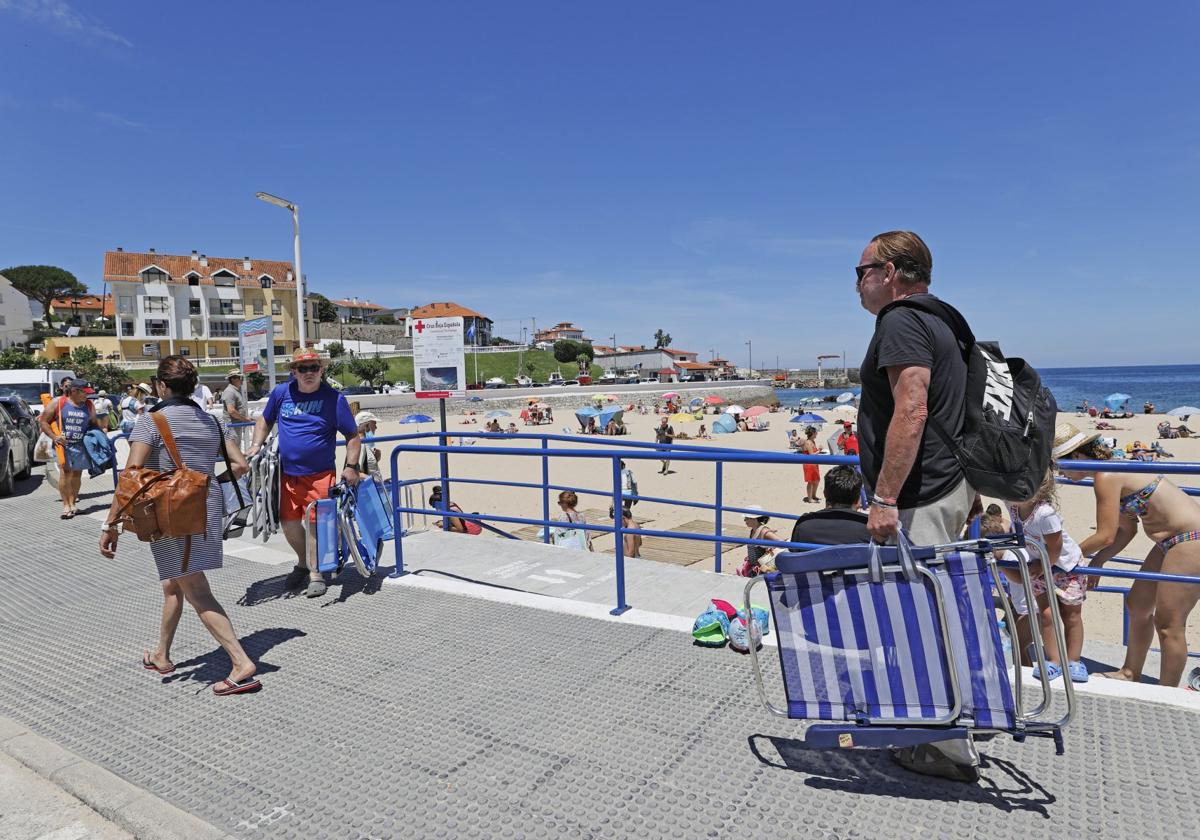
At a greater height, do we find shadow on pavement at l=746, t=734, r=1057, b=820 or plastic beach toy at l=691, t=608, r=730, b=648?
plastic beach toy at l=691, t=608, r=730, b=648

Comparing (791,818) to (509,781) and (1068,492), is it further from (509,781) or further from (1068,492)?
(1068,492)

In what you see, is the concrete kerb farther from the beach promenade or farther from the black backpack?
the black backpack

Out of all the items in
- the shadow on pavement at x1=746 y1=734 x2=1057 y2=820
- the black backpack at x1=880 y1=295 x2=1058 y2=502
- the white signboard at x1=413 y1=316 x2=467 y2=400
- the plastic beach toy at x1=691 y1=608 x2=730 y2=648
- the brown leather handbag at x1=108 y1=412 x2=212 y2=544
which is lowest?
the shadow on pavement at x1=746 y1=734 x2=1057 y2=820

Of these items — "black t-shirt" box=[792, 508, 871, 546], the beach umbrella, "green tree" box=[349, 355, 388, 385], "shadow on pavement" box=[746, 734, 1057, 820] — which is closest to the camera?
"shadow on pavement" box=[746, 734, 1057, 820]

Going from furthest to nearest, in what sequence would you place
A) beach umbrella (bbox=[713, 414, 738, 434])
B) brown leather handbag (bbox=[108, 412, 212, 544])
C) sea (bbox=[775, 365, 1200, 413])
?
sea (bbox=[775, 365, 1200, 413]) < beach umbrella (bbox=[713, 414, 738, 434]) < brown leather handbag (bbox=[108, 412, 212, 544])

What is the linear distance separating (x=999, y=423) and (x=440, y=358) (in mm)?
7160

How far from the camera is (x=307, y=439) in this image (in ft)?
16.3

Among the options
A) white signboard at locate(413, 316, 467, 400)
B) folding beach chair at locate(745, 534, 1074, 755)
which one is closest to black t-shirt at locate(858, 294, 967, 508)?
folding beach chair at locate(745, 534, 1074, 755)

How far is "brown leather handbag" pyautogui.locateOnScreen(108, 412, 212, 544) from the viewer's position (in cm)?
342

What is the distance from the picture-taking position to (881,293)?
2.63m

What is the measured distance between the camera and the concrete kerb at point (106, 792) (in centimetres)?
242

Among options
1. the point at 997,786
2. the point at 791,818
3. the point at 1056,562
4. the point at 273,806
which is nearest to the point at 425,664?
the point at 273,806

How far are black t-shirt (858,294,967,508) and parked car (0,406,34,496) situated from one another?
11.8m

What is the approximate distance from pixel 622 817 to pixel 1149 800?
1.75 m
